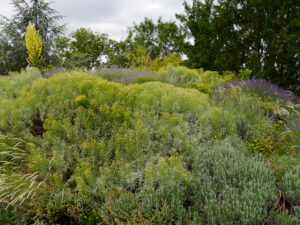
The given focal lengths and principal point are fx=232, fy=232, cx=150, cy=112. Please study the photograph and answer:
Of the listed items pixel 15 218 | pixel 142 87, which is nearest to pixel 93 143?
pixel 15 218

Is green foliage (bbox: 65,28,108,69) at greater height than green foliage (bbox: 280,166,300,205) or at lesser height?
greater

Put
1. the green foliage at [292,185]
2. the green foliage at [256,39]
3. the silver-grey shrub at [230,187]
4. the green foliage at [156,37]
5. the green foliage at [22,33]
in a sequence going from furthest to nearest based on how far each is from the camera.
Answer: the green foliage at [156,37] < the green foliage at [22,33] < the green foliage at [256,39] < the green foliage at [292,185] < the silver-grey shrub at [230,187]

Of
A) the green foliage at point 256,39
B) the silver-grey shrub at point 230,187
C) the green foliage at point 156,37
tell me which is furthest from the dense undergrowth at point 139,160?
the green foliage at point 156,37

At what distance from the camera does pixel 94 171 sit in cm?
328

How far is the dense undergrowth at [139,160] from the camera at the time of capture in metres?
2.57

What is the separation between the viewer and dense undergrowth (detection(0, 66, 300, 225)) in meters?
2.57

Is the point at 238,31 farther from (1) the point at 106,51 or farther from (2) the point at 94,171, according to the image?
(1) the point at 106,51

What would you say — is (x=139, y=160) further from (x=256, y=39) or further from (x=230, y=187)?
(x=256, y=39)

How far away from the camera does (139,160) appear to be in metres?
3.31

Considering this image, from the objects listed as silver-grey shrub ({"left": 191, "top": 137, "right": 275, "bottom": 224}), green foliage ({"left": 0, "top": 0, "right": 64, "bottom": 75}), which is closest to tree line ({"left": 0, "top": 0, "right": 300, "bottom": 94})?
green foliage ({"left": 0, "top": 0, "right": 64, "bottom": 75})

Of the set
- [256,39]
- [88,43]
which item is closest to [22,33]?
[88,43]

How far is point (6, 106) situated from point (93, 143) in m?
2.46

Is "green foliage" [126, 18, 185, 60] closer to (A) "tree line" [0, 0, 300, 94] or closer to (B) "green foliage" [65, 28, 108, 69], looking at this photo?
(B) "green foliage" [65, 28, 108, 69]

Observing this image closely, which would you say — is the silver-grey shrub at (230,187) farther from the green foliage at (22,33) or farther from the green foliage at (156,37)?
the green foliage at (156,37)
